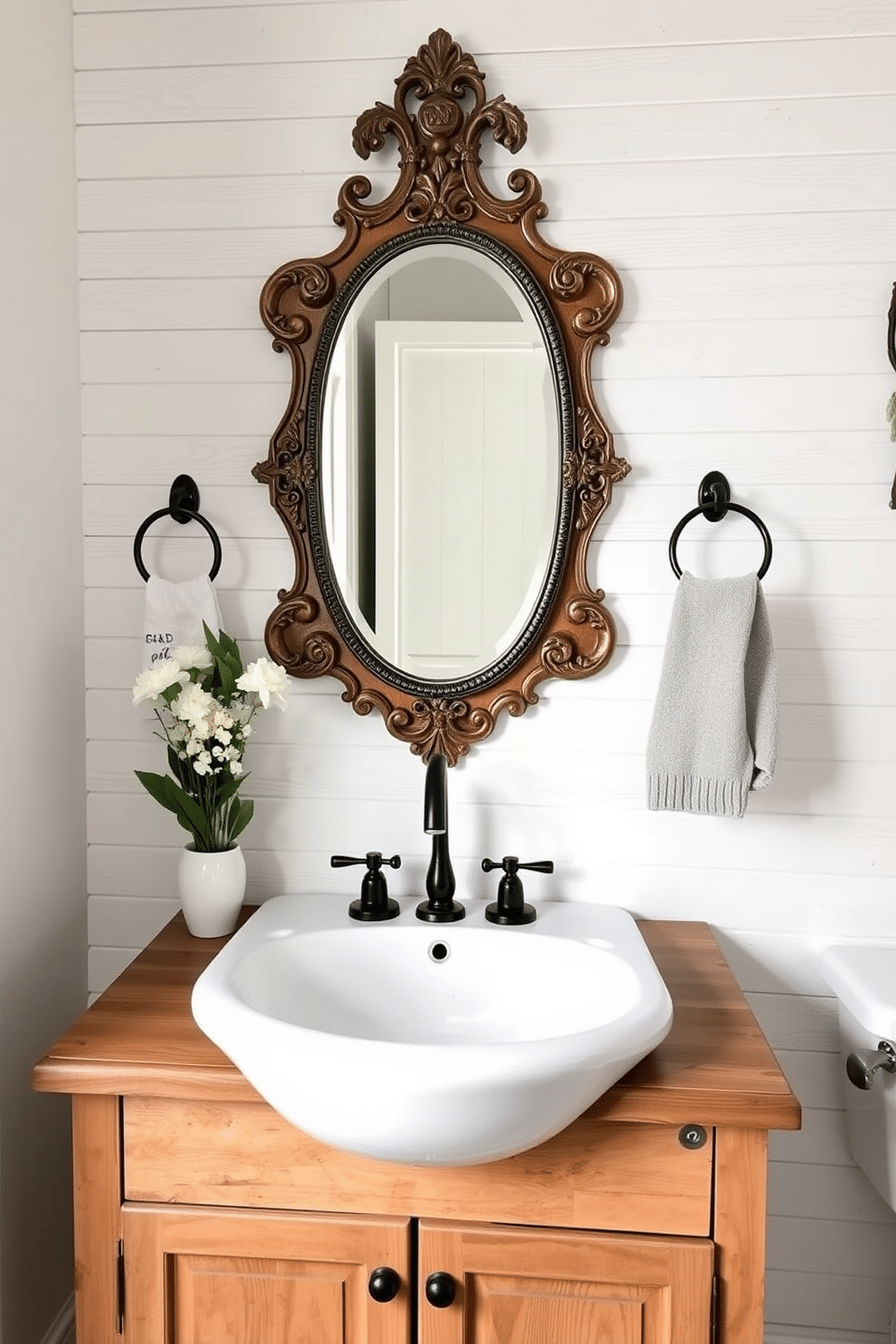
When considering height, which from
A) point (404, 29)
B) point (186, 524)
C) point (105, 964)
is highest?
point (404, 29)

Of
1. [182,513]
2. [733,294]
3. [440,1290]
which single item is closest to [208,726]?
[182,513]

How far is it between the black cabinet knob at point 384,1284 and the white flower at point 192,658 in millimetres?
798

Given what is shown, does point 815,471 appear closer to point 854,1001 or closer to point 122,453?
point 854,1001

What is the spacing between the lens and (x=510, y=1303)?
1185mm

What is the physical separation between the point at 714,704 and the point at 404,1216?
0.75 metres

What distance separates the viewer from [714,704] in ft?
4.80

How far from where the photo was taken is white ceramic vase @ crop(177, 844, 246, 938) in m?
1.51

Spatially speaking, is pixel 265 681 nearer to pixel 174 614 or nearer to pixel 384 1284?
pixel 174 614

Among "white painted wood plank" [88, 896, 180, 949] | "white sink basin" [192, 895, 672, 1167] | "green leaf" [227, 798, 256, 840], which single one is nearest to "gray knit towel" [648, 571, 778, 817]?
"white sink basin" [192, 895, 672, 1167]

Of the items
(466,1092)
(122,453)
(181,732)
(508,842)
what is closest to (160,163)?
(122,453)

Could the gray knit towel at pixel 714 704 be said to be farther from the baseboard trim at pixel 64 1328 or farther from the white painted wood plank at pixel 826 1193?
the baseboard trim at pixel 64 1328

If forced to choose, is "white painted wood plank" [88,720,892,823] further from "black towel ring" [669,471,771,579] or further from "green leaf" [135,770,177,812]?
"black towel ring" [669,471,771,579]

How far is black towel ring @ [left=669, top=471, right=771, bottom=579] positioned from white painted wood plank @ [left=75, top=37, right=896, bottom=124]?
1.78ft

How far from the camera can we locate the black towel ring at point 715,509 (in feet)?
4.93
